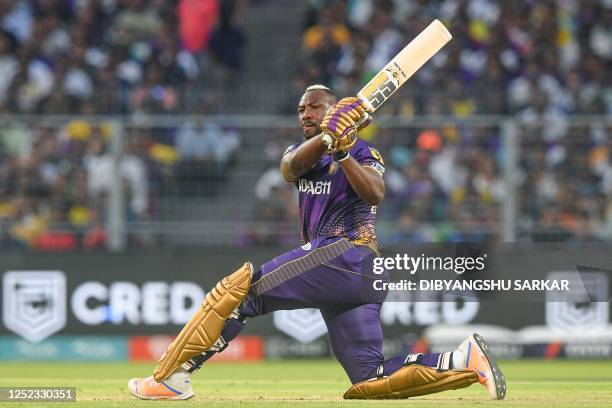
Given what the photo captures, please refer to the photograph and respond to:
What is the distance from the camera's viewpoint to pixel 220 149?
14.5 meters

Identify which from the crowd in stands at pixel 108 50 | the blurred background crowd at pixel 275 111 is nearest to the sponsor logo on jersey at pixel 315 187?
the blurred background crowd at pixel 275 111

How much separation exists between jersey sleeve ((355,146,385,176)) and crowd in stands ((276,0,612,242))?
593cm

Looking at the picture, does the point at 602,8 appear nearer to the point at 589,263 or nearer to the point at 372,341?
the point at 589,263

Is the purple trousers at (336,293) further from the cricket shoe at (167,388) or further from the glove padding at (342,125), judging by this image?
the glove padding at (342,125)

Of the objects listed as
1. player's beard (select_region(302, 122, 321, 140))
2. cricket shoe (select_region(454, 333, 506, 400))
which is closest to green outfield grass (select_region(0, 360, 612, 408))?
cricket shoe (select_region(454, 333, 506, 400))

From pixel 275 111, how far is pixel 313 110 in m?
7.39

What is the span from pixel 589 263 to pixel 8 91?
7.50m

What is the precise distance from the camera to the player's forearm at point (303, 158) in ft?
26.0

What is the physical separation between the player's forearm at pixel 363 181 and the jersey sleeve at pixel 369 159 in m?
0.14

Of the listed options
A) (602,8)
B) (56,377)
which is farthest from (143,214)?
(602,8)

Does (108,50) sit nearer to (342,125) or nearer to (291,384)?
(291,384)

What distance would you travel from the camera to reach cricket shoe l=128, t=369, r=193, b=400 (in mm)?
8398

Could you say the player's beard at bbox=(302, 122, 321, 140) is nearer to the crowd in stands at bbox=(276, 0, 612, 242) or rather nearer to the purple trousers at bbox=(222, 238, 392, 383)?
the purple trousers at bbox=(222, 238, 392, 383)

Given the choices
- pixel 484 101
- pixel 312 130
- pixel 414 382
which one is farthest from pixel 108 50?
pixel 414 382
